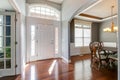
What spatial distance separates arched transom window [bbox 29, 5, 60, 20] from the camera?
19.9ft

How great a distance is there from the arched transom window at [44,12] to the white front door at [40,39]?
28 cm

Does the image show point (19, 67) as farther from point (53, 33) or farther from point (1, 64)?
point (53, 33)

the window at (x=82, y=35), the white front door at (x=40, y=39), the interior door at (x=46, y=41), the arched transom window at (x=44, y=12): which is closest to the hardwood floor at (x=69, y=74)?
the white front door at (x=40, y=39)

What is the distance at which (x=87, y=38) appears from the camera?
8836mm

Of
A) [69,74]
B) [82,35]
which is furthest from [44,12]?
[69,74]

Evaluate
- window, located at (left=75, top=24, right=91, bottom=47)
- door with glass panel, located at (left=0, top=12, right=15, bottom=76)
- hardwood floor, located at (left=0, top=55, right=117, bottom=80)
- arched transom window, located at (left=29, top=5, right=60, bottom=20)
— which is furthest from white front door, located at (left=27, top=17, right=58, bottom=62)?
window, located at (left=75, top=24, right=91, bottom=47)

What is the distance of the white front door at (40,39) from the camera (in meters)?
5.82

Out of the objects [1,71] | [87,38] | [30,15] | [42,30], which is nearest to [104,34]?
[87,38]

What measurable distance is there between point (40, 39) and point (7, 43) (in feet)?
8.18

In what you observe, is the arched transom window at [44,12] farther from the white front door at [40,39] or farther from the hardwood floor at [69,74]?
the hardwood floor at [69,74]

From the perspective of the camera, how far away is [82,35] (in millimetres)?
8500

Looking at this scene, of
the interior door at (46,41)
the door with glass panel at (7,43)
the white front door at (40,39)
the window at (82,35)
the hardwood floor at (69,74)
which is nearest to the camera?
the hardwood floor at (69,74)

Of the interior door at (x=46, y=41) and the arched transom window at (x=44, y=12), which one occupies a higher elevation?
the arched transom window at (x=44, y=12)

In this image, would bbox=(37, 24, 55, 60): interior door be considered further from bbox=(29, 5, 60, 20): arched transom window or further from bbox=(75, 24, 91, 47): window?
bbox=(75, 24, 91, 47): window
